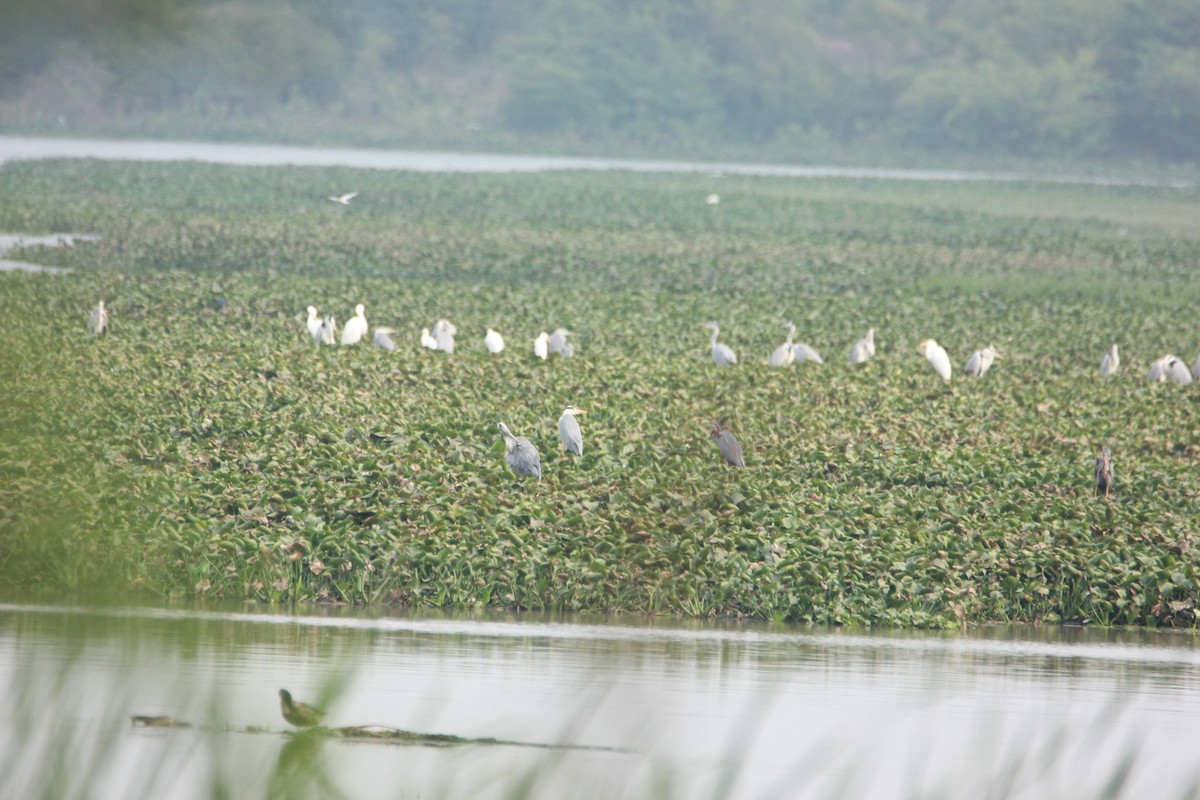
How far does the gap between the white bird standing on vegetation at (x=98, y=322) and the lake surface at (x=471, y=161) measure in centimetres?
4454

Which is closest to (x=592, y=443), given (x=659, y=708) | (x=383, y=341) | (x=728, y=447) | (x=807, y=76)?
(x=728, y=447)

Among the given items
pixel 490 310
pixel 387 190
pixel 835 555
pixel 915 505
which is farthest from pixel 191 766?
pixel 387 190

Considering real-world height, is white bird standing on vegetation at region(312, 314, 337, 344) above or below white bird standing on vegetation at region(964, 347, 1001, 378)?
above

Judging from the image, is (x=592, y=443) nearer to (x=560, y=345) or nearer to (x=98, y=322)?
(x=560, y=345)

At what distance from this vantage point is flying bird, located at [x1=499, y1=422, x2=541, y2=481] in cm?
1052

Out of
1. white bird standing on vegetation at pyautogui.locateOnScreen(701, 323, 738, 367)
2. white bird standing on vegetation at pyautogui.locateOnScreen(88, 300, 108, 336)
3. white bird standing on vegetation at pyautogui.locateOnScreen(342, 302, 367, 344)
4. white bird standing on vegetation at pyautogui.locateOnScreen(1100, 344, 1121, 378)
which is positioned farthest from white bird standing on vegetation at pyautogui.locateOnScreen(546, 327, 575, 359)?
white bird standing on vegetation at pyautogui.locateOnScreen(1100, 344, 1121, 378)

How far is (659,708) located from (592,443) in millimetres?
8228

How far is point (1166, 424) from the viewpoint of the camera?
13.9 m

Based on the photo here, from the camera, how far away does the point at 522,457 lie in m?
10.6

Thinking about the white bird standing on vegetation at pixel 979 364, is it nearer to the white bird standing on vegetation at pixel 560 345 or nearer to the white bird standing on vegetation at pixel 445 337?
the white bird standing on vegetation at pixel 560 345

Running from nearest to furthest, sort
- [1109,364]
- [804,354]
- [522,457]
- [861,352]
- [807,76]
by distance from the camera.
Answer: [522,457] < [804,354] < [861,352] < [1109,364] < [807,76]

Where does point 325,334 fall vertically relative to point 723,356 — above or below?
above

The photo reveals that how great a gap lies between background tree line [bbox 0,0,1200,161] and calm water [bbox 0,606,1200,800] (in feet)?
188

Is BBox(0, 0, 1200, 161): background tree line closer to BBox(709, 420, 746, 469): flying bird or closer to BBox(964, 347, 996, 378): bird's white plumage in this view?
BBox(964, 347, 996, 378): bird's white plumage
